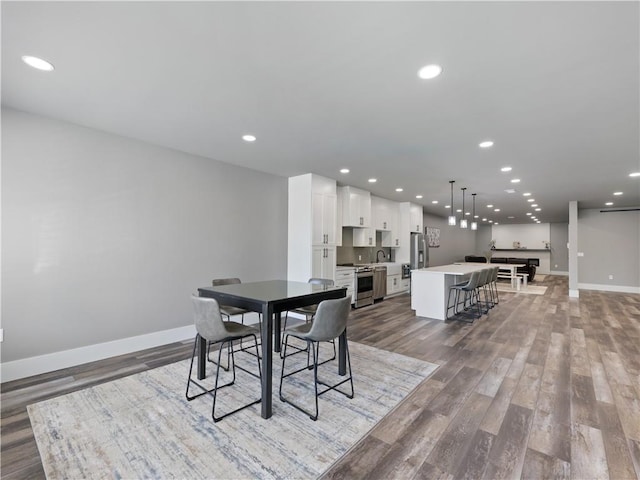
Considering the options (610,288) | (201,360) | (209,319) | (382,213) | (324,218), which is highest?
(382,213)

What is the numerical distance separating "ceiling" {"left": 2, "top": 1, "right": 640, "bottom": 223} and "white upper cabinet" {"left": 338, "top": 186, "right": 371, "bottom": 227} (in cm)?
226

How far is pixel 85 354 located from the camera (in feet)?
10.7

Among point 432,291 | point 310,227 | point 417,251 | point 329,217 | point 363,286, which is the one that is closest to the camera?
point 310,227

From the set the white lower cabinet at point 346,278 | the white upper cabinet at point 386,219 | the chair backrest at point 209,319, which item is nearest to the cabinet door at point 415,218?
the white upper cabinet at point 386,219

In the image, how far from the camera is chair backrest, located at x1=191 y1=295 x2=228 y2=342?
2.24m

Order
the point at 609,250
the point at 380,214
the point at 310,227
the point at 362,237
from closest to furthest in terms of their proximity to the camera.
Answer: the point at 310,227, the point at 362,237, the point at 380,214, the point at 609,250

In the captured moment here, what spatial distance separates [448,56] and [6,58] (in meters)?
3.04

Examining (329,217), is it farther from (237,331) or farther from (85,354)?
(85,354)

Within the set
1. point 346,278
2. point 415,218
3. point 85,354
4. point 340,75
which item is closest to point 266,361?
point 340,75

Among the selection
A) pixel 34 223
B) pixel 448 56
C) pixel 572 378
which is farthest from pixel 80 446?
pixel 572 378

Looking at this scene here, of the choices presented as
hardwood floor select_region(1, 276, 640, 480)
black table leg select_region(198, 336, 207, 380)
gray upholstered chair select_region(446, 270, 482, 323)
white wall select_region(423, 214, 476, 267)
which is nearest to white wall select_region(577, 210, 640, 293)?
white wall select_region(423, 214, 476, 267)

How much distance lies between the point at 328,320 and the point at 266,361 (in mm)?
569

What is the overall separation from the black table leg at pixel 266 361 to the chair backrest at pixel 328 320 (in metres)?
0.32

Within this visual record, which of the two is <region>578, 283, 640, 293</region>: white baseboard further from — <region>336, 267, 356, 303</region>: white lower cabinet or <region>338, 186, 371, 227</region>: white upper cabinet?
<region>336, 267, 356, 303</region>: white lower cabinet
